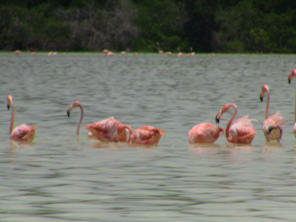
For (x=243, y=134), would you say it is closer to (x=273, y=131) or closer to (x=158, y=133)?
(x=273, y=131)

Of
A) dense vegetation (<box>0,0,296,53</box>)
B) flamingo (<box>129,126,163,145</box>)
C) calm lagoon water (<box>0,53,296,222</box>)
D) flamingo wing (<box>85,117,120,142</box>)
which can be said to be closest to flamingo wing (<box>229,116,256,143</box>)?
calm lagoon water (<box>0,53,296,222</box>)

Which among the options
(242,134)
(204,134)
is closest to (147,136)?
(204,134)

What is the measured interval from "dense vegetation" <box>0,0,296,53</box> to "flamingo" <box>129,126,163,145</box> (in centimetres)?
6536

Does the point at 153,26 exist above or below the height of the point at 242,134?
above

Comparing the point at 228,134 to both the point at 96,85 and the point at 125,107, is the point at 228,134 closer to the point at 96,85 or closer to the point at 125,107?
the point at 125,107

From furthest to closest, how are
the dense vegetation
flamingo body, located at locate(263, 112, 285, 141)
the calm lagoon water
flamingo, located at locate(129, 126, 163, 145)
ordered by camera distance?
the dense vegetation < flamingo body, located at locate(263, 112, 285, 141) < flamingo, located at locate(129, 126, 163, 145) < the calm lagoon water

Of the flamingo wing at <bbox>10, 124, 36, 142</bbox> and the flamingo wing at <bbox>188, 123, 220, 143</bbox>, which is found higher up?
the flamingo wing at <bbox>188, 123, 220, 143</bbox>

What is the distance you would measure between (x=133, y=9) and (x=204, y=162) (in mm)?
73509

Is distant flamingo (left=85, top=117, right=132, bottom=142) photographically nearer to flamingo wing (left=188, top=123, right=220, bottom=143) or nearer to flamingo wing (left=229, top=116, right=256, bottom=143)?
flamingo wing (left=188, top=123, right=220, bottom=143)

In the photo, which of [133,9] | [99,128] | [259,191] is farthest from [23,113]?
[133,9]

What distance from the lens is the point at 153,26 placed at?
8344 cm

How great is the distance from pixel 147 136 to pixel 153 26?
72.7 m

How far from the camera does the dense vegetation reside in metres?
78.4

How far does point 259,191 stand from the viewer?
7.70 metres
